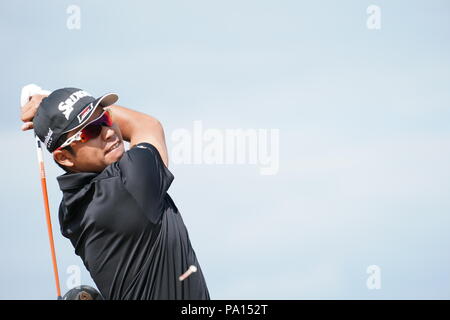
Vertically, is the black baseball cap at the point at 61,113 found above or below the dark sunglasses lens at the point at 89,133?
above

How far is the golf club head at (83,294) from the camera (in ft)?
10.4

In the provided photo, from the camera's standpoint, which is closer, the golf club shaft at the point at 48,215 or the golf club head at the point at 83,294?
the golf club head at the point at 83,294

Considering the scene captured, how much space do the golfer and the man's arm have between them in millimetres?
341

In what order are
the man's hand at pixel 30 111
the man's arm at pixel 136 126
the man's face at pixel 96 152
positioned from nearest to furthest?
the man's face at pixel 96 152 → the man's hand at pixel 30 111 → the man's arm at pixel 136 126

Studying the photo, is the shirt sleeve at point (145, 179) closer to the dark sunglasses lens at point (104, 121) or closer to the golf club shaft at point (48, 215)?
the dark sunglasses lens at point (104, 121)

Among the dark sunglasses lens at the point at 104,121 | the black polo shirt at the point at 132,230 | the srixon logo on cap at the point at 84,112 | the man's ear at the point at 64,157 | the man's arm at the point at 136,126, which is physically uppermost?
the srixon logo on cap at the point at 84,112

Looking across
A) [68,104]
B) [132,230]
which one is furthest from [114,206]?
[68,104]

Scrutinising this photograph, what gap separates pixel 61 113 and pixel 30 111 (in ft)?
1.22

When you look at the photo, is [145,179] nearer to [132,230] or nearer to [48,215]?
[132,230]

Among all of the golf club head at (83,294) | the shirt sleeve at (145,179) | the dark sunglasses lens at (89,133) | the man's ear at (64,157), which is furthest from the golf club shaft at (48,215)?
the shirt sleeve at (145,179)

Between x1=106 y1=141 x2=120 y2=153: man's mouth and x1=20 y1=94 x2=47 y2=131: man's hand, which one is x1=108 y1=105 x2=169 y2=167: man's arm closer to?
x1=106 y1=141 x2=120 y2=153: man's mouth
